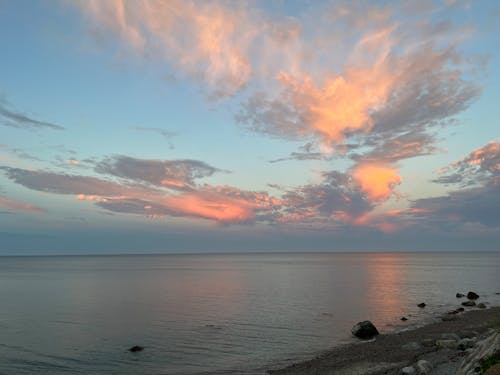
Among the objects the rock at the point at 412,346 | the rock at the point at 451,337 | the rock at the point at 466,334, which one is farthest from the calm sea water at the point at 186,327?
the rock at the point at 451,337

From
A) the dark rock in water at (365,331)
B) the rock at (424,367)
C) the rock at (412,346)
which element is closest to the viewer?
the rock at (424,367)

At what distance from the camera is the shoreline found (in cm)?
2528

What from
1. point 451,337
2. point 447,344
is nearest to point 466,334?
point 451,337

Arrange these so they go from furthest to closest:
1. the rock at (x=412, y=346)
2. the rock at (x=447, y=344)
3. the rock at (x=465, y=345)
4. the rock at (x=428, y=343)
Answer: the rock at (x=428, y=343), the rock at (x=412, y=346), the rock at (x=447, y=344), the rock at (x=465, y=345)

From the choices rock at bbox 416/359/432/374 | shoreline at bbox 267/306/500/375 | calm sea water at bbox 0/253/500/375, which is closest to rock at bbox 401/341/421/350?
shoreline at bbox 267/306/500/375

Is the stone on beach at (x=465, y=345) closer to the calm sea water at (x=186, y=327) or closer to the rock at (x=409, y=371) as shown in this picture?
the rock at (x=409, y=371)

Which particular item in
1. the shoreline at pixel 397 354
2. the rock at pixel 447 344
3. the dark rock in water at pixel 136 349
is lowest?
the dark rock in water at pixel 136 349

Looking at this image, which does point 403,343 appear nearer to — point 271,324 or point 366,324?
point 366,324

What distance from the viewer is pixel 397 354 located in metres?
29.2

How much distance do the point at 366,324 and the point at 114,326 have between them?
1162 inches

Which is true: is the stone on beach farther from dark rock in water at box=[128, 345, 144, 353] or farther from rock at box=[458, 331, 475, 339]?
dark rock in water at box=[128, 345, 144, 353]

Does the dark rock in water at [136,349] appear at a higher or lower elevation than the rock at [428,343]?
lower

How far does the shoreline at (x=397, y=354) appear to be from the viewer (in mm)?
25281

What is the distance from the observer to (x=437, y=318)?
47.5 metres
